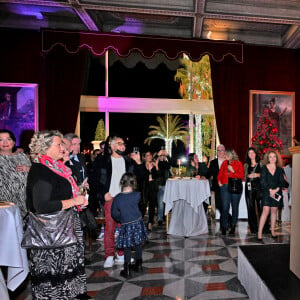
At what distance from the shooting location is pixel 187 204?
17.3ft

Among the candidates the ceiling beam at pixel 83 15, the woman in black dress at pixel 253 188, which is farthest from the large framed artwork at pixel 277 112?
the ceiling beam at pixel 83 15

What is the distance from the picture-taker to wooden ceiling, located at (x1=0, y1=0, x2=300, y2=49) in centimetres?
568

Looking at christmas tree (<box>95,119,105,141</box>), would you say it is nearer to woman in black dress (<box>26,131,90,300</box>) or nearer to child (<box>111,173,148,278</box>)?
child (<box>111,173,148,278</box>)

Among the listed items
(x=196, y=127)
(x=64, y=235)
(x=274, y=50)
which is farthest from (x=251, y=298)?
(x=274, y=50)

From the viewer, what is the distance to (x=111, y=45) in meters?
6.47

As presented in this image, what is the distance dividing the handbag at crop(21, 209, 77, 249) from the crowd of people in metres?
0.07

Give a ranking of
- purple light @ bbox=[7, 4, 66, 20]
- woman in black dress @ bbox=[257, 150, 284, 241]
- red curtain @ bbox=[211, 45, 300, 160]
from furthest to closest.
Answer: red curtain @ bbox=[211, 45, 300, 160] < purple light @ bbox=[7, 4, 66, 20] < woman in black dress @ bbox=[257, 150, 284, 241]

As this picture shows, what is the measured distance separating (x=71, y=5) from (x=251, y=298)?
559cm

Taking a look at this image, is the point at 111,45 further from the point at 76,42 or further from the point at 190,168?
the point at 190,168

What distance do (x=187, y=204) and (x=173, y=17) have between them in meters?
4.09

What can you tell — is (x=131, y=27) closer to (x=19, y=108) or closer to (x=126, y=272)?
(x=19, y=108)

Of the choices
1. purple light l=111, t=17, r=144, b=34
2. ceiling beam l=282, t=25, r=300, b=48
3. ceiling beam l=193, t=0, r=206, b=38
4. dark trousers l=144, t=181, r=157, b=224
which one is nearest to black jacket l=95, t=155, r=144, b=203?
dark trousers l=144, t=181, r=157, b=224

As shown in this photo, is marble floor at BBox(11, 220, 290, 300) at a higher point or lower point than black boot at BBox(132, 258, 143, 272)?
lower

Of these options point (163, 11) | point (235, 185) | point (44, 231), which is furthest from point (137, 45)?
point (44, 231)
